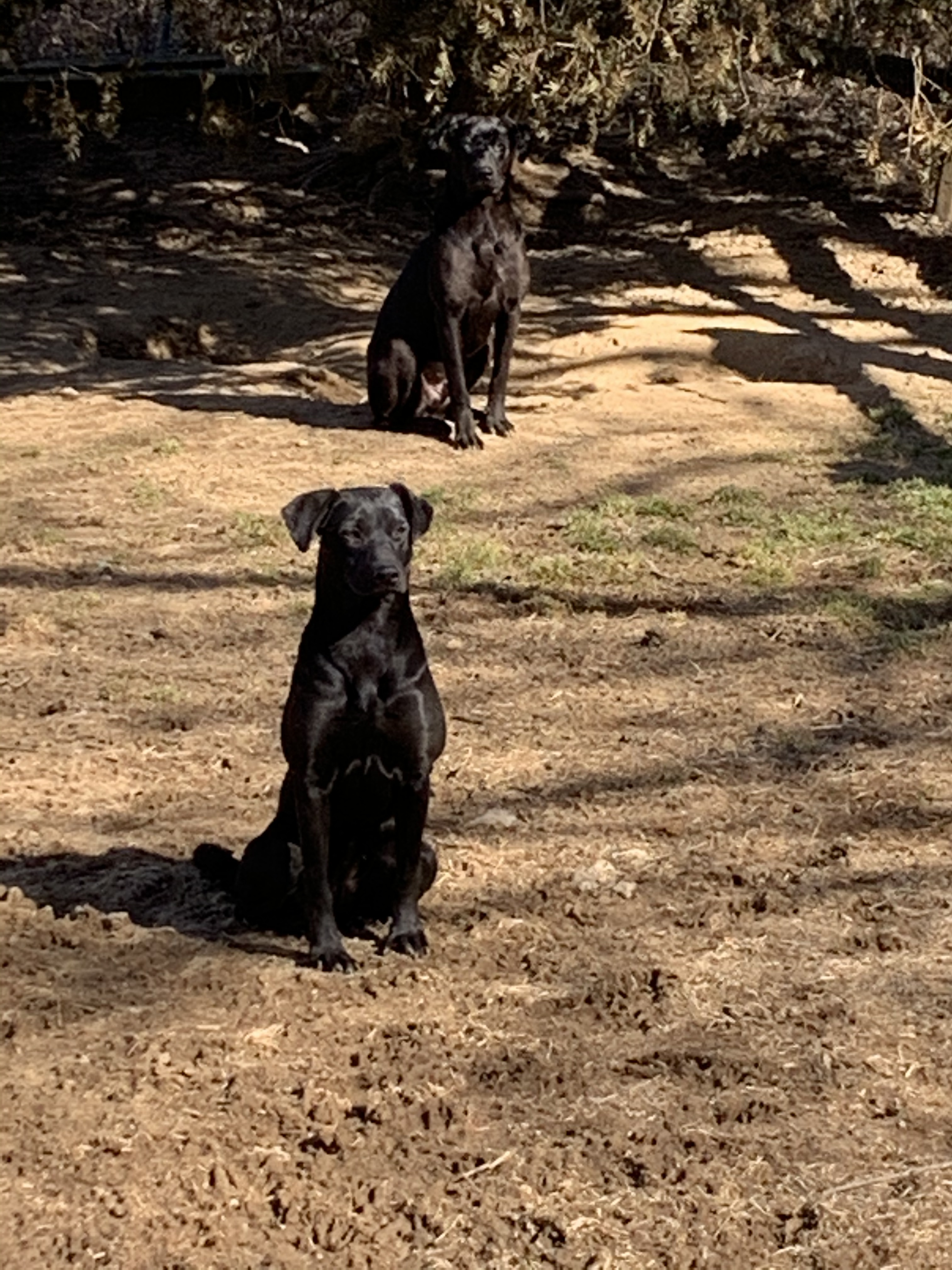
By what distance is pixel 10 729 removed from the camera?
6.16m

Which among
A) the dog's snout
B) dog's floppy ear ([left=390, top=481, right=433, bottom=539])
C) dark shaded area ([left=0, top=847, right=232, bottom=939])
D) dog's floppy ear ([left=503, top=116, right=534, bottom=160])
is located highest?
dog's floppy ear ([left=503, top=116, right=534, bottom=160])

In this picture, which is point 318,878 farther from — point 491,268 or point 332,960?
point 491,268

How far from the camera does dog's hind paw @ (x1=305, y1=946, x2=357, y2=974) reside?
4.42 meters

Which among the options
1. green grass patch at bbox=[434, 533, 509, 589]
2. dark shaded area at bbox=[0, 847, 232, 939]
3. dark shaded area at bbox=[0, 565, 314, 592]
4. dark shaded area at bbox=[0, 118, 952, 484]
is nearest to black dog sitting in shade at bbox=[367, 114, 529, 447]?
dark shaded area at bbox=[0, 118, 952, 484]

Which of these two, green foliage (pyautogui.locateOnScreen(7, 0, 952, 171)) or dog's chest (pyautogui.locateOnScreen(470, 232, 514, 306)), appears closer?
green foliage (pyautogui.locateOnScreen(7, 0, 952, 171))

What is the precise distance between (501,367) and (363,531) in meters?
5.74

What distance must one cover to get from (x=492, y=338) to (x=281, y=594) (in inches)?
116

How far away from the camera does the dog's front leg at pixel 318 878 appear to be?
4.33 m

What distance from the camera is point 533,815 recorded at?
18.0ft

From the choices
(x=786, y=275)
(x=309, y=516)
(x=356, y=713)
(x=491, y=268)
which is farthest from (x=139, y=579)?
(x=786, y=275)

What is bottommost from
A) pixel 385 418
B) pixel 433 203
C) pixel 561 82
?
pixel 385 418

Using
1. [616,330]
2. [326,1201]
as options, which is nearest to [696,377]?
[616,330]

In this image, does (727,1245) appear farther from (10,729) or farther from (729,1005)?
(10,729)

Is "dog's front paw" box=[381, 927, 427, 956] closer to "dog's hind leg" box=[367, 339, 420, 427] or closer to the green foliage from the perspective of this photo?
the green foliage
